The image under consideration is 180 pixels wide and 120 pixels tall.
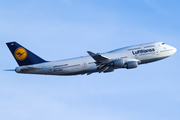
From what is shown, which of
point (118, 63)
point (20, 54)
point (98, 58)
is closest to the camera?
point (98, 58)

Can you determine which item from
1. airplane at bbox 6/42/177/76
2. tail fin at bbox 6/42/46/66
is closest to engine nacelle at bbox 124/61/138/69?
airplane at bbox 6/42/177/76

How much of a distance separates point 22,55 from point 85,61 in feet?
41.9

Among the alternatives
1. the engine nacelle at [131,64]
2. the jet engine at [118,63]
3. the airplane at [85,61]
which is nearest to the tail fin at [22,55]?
the airplane at [85,61]

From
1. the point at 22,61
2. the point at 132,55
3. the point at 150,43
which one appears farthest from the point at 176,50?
the point at 22,61

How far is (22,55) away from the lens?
52.8 m

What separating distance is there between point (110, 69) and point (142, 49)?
7.89 m

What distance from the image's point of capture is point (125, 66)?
52.5 m

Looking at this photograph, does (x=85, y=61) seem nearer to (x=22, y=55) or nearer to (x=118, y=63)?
(x=118, y=63)

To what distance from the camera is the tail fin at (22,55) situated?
172ft

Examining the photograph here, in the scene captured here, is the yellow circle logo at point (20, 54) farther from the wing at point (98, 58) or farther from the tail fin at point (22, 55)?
the wing at point (98, 58)

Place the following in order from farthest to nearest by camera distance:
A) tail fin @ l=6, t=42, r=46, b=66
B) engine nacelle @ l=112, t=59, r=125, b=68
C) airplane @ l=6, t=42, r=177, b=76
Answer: tail fin @ l=6, t=42, r=46, b=66, airplane @ l=6, t=42, r=177, b=76, engine nacelle @ l=112, t=59, r=125, b=68

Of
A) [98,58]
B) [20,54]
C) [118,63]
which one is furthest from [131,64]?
[20,54]

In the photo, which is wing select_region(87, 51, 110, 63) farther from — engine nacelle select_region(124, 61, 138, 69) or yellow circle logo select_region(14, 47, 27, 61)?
yellow circle logo select_region(14, 47, 27, 61)

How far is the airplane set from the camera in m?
51.9
